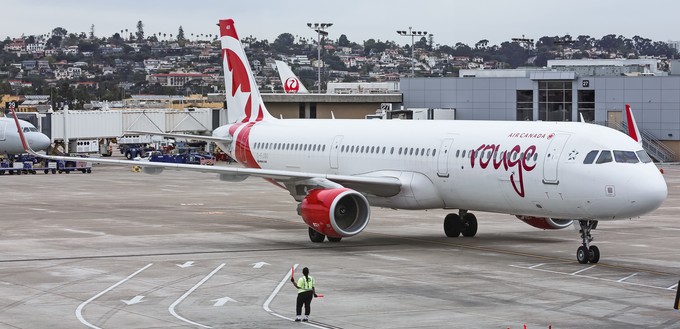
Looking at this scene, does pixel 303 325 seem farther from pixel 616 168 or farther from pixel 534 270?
pixel 616 168

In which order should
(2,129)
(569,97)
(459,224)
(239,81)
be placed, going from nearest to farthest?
1. (459,224)
2. (239,81)
3. (2,129)
4. (569,97)

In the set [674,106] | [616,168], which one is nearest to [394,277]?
[616,168]

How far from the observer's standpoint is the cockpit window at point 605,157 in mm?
31688

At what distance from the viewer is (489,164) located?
34500 millimetres

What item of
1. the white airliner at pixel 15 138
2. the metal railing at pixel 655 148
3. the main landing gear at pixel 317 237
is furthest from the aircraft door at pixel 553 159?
the metal railing at pixel 655 148

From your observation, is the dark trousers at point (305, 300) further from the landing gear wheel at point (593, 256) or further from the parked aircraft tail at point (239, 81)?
the parked aircraft tail at point (239, 81)

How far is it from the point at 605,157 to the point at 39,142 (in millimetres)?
54474

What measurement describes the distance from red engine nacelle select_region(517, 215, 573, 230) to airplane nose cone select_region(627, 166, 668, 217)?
660 cm

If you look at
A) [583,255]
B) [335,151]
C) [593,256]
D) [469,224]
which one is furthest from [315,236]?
[593,256]

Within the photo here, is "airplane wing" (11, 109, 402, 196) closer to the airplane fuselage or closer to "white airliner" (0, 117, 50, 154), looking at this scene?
the airplane fuselage

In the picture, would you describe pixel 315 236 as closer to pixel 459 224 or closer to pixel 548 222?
pixel 459 224

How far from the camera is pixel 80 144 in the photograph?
93688mm

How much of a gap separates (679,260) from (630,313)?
9887 mm

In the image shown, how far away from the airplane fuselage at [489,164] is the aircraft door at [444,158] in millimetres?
30
